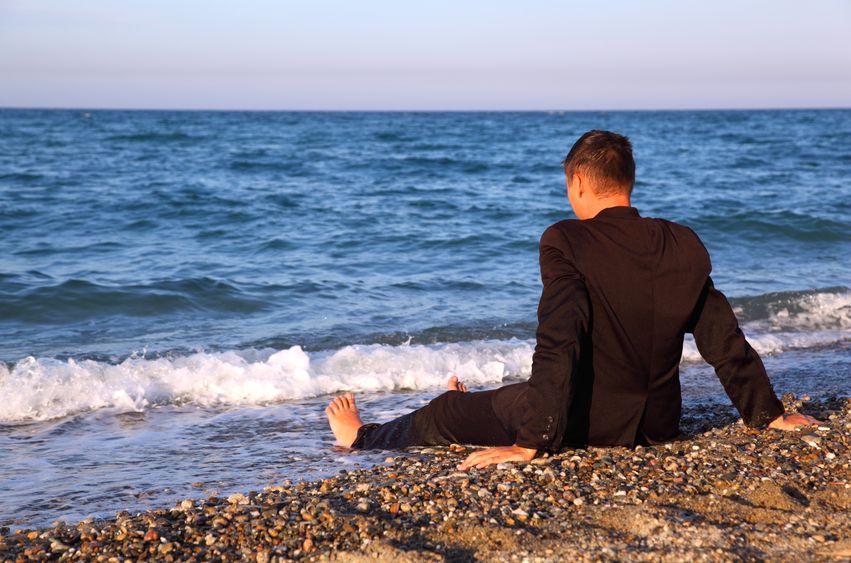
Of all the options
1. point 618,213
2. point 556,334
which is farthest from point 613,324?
point 618,213

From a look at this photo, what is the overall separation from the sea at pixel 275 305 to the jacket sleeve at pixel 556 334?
4.21ft

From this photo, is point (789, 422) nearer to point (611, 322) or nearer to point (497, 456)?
point (611, 322)

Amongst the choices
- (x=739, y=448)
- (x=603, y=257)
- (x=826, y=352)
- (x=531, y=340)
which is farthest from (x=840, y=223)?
(x=603, y=257)

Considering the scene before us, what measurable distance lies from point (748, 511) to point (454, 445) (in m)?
1.61

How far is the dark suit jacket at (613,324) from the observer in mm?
3539

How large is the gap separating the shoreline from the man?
0.20 metres

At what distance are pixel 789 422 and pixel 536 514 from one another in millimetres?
1684

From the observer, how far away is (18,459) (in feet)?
16.0

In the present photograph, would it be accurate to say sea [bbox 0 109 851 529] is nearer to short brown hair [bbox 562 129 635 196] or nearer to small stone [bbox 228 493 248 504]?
small stone [bbox 228 493 248 504]

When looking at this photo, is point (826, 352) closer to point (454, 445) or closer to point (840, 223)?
point (454, 445)

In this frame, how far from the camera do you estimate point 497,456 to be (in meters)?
3.87

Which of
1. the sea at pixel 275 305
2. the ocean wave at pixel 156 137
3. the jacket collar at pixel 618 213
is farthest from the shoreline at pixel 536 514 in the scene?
the ocean wave at pixel 156 137

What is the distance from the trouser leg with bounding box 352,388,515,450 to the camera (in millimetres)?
4199

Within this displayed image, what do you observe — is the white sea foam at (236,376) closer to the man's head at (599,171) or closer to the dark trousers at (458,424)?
the dark trousers at (458,424)
